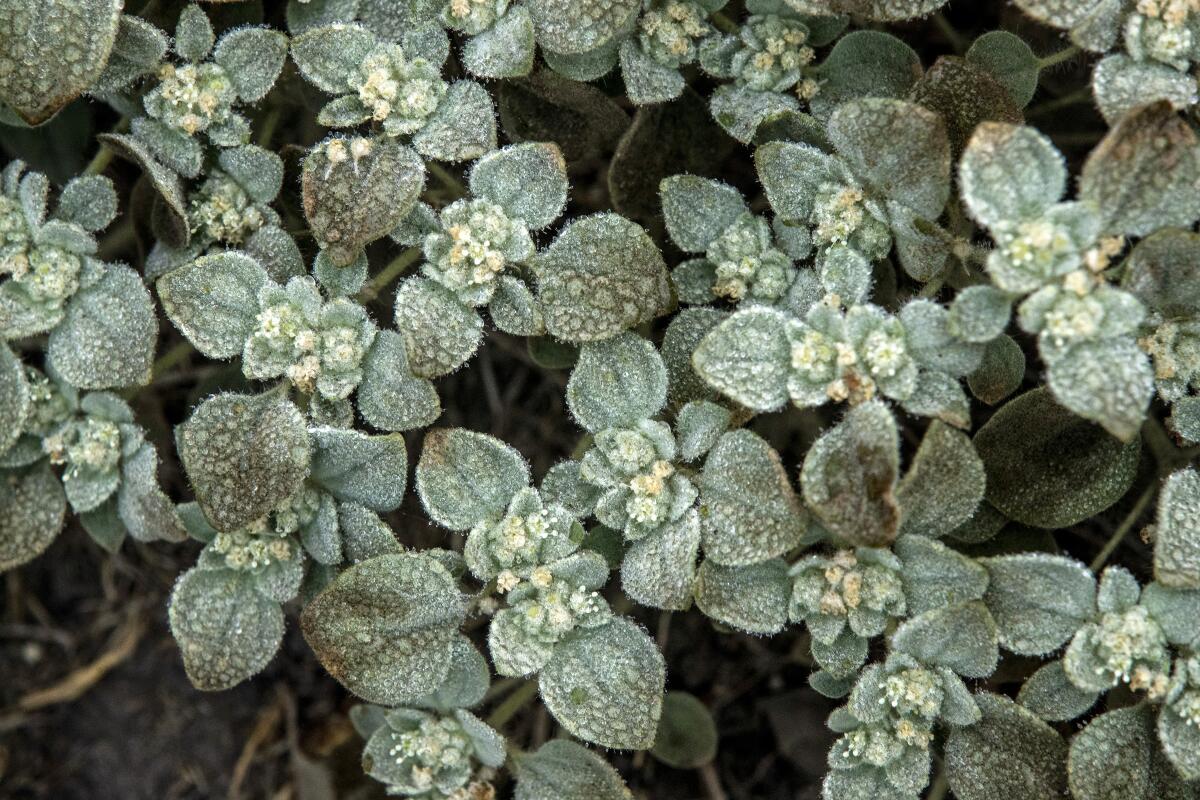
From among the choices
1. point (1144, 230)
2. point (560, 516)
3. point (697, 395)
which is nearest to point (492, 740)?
point (560, 516)

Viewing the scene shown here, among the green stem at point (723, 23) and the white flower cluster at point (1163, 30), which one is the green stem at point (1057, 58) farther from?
the green stem at point (723, 23)

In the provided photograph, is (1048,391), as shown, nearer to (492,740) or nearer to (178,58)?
(492,740)

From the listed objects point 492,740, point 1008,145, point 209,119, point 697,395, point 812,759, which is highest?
point 1008,145

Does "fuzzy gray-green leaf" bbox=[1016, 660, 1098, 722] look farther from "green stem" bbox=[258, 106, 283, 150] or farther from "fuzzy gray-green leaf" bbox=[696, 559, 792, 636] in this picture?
"green stem" bbox=[258, 106, 283, 150]

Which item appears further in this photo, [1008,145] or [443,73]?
[443,73]

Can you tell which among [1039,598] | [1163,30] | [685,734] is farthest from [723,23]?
[685,734]

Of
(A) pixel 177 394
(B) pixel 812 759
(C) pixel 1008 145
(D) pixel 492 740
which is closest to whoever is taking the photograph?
(C) pixel 1008 145

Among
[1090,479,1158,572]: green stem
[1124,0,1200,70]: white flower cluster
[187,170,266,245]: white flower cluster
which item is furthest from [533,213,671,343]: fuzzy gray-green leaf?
[1090,479,1158,572]: green stem

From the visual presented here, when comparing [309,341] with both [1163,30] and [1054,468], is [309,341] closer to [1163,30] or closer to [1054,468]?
[1054,468]
